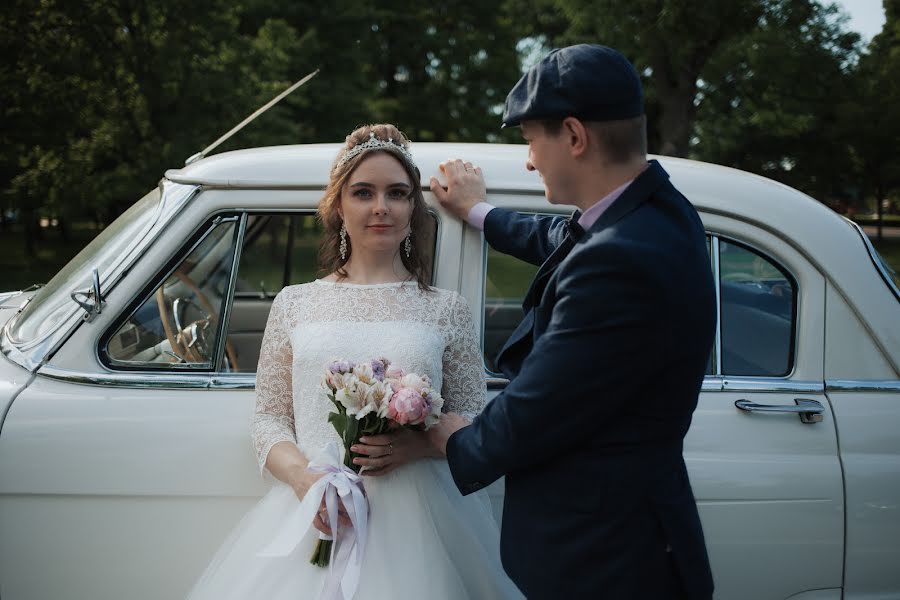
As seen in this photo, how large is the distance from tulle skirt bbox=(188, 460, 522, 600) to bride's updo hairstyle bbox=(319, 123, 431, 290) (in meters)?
0.64

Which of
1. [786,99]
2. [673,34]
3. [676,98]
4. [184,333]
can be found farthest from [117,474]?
[786,99]

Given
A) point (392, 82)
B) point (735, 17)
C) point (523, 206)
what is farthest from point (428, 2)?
point (523, 206)

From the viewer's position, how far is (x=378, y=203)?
270 centimetres

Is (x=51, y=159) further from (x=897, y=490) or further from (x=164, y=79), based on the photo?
(x=897, y=490)

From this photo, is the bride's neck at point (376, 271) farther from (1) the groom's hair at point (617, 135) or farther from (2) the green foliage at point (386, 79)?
(2) the green foliage at point (386, 79)

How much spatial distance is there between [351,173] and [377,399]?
846 mm

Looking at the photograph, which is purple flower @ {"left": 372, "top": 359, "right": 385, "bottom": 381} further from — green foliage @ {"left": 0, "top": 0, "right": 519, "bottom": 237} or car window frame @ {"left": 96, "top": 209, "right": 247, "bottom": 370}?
green foliage @ {"left": 0, "top": 0, "right": 519, "bottom": 237}

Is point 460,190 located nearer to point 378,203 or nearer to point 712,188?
point 378,203

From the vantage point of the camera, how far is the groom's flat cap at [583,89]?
1.91m

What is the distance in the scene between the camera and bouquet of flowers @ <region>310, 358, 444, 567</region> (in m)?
2.13

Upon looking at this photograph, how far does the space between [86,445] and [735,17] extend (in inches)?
901

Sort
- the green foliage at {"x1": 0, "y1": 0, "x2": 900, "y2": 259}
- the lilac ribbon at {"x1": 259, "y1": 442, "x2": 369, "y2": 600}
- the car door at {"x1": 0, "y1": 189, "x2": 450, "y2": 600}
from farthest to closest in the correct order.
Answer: the green foliage at {"x1": 0, "y1": 0, "x2": 900, "y2": 259} → the car door at {"x1": 0, "y1": 189, "x2": 450, "y2": 600} → the lilac ribbon at {"x1": 259, "y1": 442, "x2": 369, "y2": 600}

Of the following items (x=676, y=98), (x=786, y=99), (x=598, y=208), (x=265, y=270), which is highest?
(x=786, y=99)

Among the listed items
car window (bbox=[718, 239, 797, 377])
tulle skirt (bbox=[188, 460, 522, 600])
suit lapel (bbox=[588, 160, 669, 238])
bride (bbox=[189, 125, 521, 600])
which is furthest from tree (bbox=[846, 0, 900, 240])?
suit lapel (bbox=[588, 160, 669, 238])
